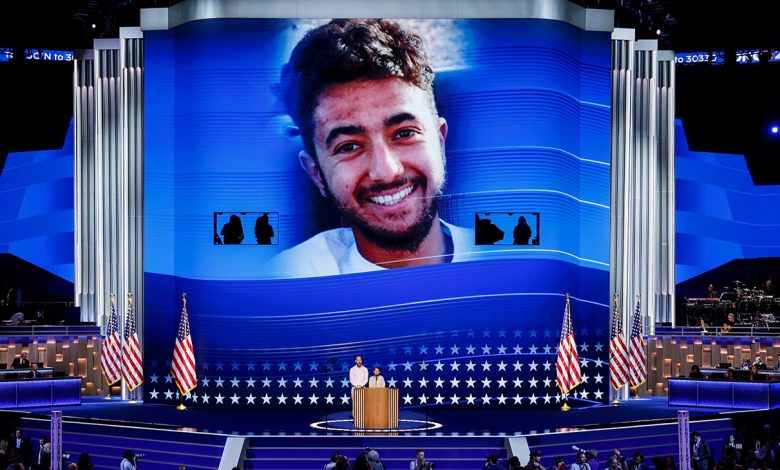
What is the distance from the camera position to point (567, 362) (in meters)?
28.6

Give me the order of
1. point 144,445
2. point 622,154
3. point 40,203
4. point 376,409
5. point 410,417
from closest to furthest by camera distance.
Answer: point 144,445
point 376,409
point 410,417
point 622,154
point 40,203

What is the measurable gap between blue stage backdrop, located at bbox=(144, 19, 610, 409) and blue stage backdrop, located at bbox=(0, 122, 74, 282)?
8.90 m

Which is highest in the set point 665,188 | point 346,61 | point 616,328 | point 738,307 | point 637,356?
point 346,61

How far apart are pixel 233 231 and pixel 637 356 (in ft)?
30.4

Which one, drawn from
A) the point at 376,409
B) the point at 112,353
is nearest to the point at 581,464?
the point at 376,409

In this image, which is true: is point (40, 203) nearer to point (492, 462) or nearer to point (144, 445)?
point (144, 445)

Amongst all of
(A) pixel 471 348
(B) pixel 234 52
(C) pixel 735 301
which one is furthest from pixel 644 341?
(B) pixel 234 52

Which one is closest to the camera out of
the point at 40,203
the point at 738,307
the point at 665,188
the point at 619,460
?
the point at 619,460

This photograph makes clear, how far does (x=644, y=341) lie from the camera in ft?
108

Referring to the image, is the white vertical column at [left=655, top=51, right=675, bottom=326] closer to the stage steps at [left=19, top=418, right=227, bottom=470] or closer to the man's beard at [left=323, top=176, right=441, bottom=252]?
the man's beard at [left=323, top=176, right=441, bottom=252]

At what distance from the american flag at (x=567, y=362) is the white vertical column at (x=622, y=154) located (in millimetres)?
3326

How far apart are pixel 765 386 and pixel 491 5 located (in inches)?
388

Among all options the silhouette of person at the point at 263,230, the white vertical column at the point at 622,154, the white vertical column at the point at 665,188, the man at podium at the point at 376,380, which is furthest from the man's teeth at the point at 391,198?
the white vertical column at the point at 665,188

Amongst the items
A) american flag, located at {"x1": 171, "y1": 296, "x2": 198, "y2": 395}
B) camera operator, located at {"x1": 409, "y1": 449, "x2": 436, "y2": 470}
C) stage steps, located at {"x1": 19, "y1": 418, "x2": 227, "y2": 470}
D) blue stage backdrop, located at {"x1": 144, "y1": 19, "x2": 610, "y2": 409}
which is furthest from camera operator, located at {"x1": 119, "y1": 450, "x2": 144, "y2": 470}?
blue stage backdrop, located at {"x1": 144, "y1": 19, "x2": 610, "y2": 409}
